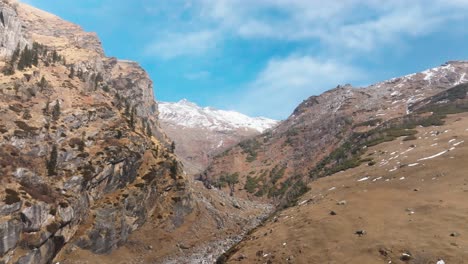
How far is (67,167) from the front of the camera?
388ft

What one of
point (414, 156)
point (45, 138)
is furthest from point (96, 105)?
point (414, 156)

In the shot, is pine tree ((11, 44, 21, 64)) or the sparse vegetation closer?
the sparse vegetation

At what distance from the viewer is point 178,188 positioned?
496 ft

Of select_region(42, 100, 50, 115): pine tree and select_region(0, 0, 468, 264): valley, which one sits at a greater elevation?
select_region(42, 100, 50, 115): pine tree

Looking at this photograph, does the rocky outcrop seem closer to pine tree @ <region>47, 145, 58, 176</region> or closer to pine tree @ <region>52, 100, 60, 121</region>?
pine tree @ <region>52, 100, 60, 121</region>

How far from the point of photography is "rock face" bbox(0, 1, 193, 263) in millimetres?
94625

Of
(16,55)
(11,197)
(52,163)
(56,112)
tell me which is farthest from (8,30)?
(11,197)

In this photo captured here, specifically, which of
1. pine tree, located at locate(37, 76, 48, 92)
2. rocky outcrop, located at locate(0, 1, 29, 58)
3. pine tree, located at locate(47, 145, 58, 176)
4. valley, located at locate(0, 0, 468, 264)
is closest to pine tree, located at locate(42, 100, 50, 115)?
valley, located at locate(0, 0, 468, 264)

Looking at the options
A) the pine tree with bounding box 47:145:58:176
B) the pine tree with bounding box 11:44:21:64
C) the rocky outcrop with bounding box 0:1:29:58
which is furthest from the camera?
the rocky outcrop with bounding box 0:1:29:58

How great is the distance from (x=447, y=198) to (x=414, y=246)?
27.3 metres

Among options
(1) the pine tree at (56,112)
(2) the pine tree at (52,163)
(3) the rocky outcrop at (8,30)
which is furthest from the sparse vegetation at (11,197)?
(3) the rocky outcrop at (8,30)

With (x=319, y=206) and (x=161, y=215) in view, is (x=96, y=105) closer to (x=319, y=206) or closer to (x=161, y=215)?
(x=161, y=215)

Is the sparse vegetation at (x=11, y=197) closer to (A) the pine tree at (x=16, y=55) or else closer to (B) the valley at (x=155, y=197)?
(B) the valley at (x=155, y=197)

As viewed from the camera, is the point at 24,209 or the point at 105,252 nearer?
the point at 24,209
